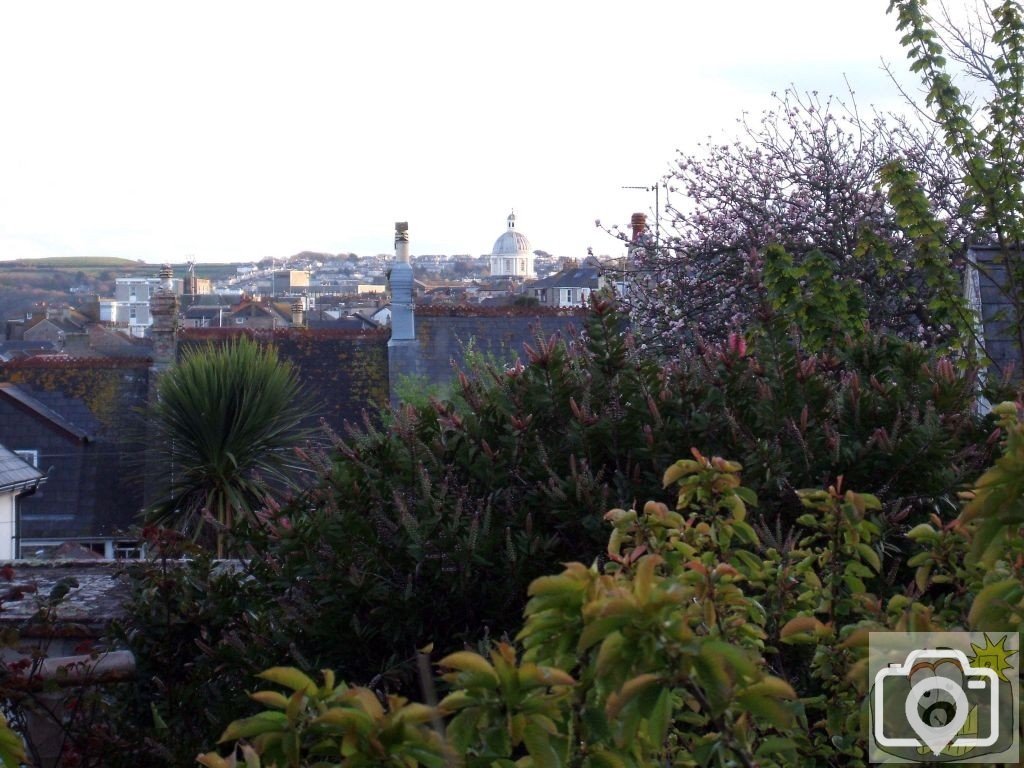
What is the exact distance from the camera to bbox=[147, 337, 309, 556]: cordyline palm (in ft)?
42.0

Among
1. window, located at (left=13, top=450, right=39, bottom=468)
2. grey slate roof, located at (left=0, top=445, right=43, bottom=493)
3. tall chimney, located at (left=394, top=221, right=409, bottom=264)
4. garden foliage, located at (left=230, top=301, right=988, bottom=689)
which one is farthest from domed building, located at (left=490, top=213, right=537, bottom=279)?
garden foliage, located at (left=230, top=301, right=988, bottom=689)

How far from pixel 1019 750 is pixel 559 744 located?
78 centimetres

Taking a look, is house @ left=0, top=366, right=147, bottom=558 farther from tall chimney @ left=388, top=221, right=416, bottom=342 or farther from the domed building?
the domed building

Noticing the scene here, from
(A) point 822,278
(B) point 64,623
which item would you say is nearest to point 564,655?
(B) point 64,623

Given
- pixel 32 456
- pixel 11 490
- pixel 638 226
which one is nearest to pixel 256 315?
pixel 32 456

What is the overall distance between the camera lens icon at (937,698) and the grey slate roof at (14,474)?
1233 cm

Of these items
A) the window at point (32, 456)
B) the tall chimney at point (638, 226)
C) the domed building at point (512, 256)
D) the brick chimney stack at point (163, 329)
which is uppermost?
the domed building at point (512, 256)

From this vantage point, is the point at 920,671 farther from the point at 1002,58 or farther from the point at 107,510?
the point at 107,510

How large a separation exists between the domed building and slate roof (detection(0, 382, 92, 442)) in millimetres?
84758

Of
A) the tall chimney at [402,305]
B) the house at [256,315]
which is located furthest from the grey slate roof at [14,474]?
the house at [256,315]

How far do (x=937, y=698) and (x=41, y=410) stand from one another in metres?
18.8

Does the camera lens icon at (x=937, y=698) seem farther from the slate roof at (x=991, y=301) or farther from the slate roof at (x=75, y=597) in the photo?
the slate roof at (x=991, y=301)

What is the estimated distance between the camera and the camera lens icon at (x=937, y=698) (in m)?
1.92

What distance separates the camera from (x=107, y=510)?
1792 centimetres
